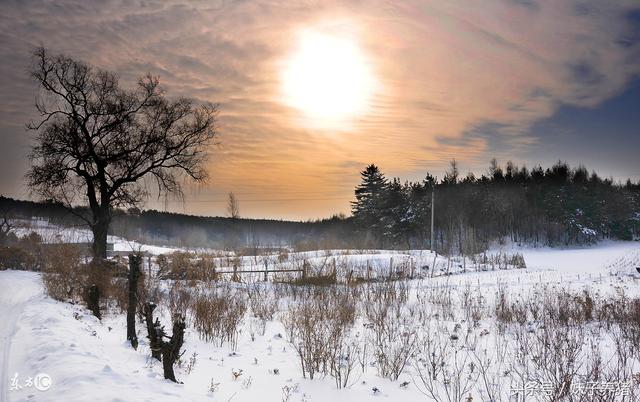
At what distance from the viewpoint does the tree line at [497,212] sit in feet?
216

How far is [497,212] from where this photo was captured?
72.7 meters

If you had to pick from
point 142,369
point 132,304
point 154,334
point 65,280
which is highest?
point 132,304

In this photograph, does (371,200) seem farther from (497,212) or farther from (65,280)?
(65,280)

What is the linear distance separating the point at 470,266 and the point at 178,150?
2358 cm

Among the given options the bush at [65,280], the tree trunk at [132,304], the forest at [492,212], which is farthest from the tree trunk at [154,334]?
the forest at [492,212]

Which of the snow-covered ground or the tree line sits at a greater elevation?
the tree line

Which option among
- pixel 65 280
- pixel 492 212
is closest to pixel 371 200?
pixel 492 212

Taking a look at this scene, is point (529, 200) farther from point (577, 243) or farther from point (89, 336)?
point (89, 336)

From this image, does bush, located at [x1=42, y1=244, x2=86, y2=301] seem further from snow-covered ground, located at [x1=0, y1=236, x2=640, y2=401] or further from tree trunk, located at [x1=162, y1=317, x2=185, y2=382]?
tree trunk, located at [x1=162, y1=317, x2=185, y2=382]

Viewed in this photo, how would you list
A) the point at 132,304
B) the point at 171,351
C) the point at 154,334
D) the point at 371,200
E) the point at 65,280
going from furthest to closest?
the point at 371,200 → the point at 65,280 → the point at 132,304 → the point at 154,334 → the point at 171,351

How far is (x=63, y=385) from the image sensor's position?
6086mm

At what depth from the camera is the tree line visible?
65812 mm

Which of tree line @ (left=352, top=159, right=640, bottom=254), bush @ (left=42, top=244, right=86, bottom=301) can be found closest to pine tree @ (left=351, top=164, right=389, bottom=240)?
tree line @ (left=352, top=159, right=640, bottom=254)

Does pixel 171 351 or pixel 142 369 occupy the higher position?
pixel 171 351
